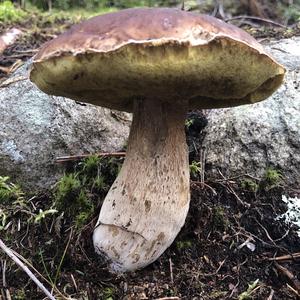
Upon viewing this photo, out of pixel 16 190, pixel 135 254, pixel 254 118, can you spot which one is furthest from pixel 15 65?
pixel 135 254

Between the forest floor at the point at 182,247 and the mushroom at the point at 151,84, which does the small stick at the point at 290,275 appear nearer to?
the forest floor at the point at 182,247

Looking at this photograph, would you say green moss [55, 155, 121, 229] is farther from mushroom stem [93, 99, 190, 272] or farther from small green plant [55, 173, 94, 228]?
mushroom stem [93, 99, 190, 272]

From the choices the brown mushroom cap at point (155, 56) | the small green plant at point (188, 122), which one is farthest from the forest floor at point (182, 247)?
the brown mushroom cap at point (155, 56)

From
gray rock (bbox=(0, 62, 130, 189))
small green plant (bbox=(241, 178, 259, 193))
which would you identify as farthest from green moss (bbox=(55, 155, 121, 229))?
small green plant (bbox=(241, 178, 259, 193))

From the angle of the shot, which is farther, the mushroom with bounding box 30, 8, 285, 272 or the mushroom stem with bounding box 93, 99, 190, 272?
→ the mushroom stem with bounding box 93, 99, 190, 272

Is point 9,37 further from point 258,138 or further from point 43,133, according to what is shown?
point 258,138

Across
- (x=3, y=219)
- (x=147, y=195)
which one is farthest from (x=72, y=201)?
(x=147, y=195)
